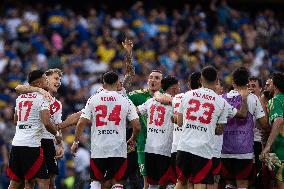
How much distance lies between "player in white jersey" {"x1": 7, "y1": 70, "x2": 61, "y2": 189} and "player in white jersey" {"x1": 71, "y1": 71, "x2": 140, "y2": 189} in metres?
0.64

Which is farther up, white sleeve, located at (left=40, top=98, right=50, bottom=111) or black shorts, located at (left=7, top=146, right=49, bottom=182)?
white sleeve, located at (left=40, top=98, right=50, bottom=111)

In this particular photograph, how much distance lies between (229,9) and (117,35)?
551 cm

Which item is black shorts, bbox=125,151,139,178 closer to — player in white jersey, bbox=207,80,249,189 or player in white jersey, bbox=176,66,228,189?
player in white jersey, bbox=207,80,249,189

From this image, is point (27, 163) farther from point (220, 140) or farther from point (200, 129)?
point (220, 140)

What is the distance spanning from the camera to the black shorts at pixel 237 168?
15.0 metres

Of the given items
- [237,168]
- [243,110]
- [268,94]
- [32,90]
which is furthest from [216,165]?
[32,90]

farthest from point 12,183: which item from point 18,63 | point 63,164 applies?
point 18,63

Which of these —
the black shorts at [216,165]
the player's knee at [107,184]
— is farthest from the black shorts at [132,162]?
the black shorts at [216,165]

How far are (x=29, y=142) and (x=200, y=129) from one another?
3090mm

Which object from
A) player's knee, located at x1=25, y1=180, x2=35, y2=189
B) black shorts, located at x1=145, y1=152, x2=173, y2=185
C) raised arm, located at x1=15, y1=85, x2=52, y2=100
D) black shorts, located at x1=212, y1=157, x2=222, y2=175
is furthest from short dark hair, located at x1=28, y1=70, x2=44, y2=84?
black shorts, located at x1=212, y1=157, x2=222, y2=175

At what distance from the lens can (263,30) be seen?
103ft

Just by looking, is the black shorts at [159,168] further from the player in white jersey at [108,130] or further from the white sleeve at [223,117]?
the white sleeve at [223,117]

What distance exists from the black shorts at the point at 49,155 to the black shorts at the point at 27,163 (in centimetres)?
63

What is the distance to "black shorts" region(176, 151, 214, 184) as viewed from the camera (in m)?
14.0
